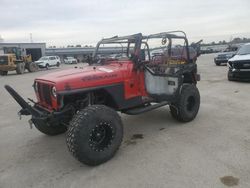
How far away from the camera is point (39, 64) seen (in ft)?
103

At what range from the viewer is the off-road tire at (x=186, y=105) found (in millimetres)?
5730

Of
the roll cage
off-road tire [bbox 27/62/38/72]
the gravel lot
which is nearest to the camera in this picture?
the gravel lot

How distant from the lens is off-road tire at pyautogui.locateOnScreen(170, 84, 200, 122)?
18.8ft

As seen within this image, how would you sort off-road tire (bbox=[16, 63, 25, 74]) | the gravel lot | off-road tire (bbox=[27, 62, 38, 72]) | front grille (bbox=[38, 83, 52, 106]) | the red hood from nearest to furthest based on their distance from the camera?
1. the gravel lot
2. the red hood
3. front grille (bbox=[38, 83, 52, 106])
4. off-road tire (bbox=[16, 63, 25, 74])
5. off-road tire (bbox=[27, 62, 38, 72])

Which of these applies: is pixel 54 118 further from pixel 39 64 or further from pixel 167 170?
pixel 39 64

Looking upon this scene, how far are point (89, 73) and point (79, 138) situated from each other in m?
1.18

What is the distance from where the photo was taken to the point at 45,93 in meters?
4.59

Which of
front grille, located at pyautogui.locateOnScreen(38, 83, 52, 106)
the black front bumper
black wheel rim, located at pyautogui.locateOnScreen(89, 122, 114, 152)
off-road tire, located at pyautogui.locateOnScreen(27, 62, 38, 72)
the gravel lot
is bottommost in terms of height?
off-road tire, located at pyautogui.locateOnScreen(27, 62, 38, 72)

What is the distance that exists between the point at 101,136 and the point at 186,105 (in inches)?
94.2

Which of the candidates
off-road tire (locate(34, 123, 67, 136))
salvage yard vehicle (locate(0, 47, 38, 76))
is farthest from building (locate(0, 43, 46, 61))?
off-road tire (locate(34, 123, 67, 136))

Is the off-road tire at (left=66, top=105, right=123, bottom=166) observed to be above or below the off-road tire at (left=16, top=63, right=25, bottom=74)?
above

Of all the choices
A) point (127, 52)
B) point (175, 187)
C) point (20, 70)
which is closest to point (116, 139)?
point (175, 187)

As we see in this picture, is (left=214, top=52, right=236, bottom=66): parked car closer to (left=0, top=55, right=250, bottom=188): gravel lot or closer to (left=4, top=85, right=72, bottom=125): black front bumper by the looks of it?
(left=0, top=55, right=250, bottom=188): gravel lot

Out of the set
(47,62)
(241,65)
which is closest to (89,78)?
(241,65)
